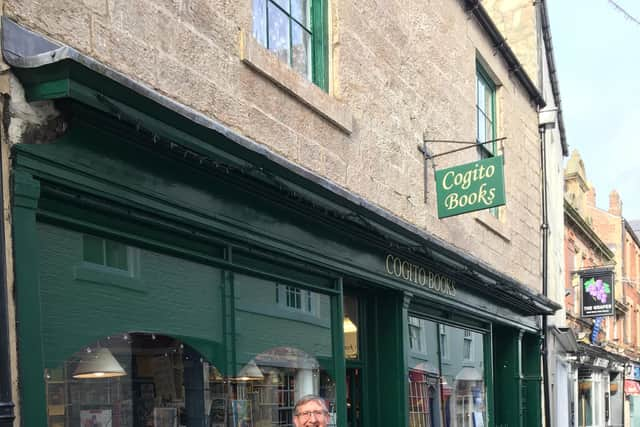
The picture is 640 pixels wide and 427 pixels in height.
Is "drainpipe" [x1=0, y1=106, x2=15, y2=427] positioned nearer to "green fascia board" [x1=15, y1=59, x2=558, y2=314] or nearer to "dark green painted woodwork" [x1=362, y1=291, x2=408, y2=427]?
"green fascia board" [x1=15, y1=59, x2=558, y2=314]

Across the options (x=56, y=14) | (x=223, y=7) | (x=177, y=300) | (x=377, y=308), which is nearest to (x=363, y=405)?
(x=377, y=308)

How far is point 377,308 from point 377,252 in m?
0.87

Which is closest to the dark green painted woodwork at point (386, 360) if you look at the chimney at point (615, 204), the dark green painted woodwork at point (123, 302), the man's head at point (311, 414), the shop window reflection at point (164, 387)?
the shop window reflection at point (164, 387)

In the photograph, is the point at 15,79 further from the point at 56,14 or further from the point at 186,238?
the point at 186,238

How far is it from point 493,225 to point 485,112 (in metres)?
1.79

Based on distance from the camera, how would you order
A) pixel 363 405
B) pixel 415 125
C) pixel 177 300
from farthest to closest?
pixel 415 125 → pixel 363 405 → pixel 177 300

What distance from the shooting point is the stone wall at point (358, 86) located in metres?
4.93

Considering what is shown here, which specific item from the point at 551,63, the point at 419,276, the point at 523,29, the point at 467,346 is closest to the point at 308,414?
the point at 419,276

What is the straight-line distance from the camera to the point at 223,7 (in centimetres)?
586

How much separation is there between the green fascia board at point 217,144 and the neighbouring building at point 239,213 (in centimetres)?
2

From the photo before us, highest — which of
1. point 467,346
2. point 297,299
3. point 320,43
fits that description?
point 320,43

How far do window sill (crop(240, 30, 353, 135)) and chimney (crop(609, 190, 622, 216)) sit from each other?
38563 millimetres

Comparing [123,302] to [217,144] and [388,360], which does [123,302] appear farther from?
[388,360]

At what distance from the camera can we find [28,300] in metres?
4.02
